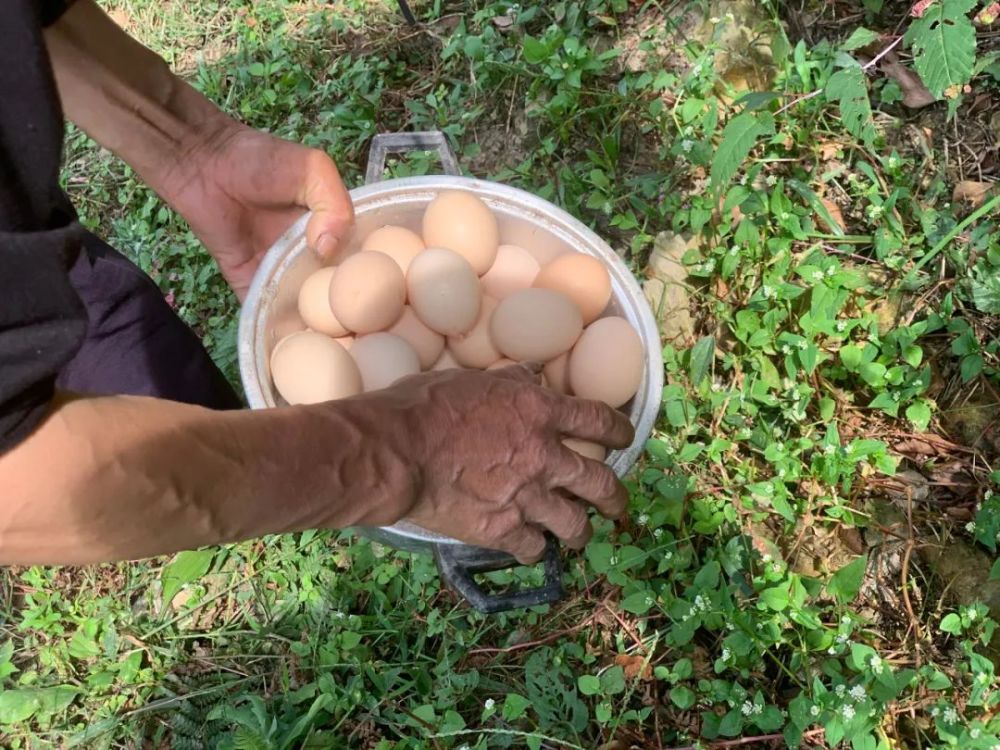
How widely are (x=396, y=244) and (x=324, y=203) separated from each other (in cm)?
18

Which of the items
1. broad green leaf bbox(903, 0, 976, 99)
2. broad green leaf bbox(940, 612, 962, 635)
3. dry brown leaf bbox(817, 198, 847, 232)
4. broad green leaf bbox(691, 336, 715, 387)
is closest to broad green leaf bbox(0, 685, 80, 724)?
broad green leaf bbox(691, 336, 715, 387)

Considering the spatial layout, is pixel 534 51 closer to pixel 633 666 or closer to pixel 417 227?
pixel 417 227

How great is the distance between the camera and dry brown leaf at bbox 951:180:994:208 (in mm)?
1643

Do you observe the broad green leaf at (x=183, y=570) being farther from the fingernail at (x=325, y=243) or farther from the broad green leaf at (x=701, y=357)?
the broad green leaf at (x=701, y=357)

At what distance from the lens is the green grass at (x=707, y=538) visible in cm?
142

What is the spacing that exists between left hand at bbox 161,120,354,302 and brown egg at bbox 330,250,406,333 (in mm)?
57

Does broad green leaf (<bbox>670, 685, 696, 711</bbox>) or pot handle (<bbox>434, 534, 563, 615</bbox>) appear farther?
broad green leaf (<bbox>670, 685, 696, 711</bbox>)

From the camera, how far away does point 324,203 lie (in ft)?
4.43

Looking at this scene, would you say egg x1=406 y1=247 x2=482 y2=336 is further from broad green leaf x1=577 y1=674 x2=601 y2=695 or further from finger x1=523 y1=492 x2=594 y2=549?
broad green leaf x1=577 y1=674 x2=601 y2=695

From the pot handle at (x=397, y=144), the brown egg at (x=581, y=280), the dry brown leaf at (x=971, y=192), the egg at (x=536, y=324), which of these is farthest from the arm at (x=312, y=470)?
the dry brown leaf at (x=971, y=192)

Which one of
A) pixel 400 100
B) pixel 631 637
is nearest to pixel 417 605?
pixel 631 637

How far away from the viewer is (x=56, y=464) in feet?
2.43

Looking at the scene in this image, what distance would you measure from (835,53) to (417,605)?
1.49m

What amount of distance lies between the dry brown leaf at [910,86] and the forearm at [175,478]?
1.45 metres
